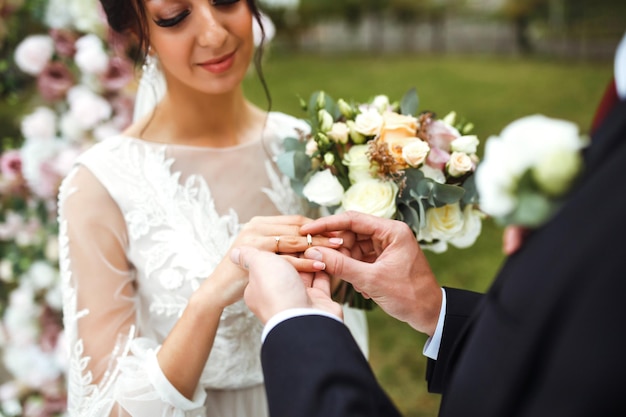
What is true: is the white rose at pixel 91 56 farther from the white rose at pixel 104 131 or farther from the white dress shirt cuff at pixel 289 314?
the white dress shirt cuff at pixel 289 314

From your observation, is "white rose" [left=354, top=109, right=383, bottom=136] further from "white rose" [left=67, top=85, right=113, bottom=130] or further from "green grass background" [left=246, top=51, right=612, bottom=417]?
"green grass background" [left=246, top=51, right=612, bottom=417]

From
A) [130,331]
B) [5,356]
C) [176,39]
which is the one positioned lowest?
Result: [5,356]

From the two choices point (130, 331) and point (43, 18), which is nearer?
point (130, 331)

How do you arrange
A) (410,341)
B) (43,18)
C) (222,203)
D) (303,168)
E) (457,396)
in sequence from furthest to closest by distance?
(410,341) < (43,18) < (222,203) < (303,168) < (457,396)

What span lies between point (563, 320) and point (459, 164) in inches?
38.3

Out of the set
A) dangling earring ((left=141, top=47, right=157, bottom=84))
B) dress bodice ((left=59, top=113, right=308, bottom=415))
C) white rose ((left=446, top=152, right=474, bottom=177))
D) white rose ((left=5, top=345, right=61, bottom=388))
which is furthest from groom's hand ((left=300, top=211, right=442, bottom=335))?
white rose ((left=5, top=345, right=61, bottom=388))

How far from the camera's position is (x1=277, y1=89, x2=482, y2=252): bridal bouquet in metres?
1.81

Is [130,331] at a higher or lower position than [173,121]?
lower

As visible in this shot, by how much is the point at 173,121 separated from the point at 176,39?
35cm

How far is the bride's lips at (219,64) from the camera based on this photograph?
6.77ft

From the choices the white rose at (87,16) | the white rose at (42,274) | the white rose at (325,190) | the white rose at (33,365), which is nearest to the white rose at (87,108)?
the white rose at (87,16)

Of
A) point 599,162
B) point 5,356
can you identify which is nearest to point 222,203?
point 599,162

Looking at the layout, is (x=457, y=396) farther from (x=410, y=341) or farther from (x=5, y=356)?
(x=410, y=341)

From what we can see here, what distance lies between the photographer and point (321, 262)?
5.32 ft
